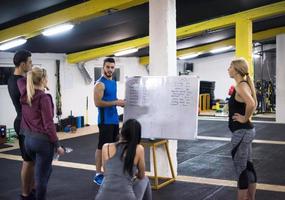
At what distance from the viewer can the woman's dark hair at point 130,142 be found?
2514 millimetres

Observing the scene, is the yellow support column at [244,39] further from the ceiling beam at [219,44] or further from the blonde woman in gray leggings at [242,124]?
the blonde woman in gray leggings at [242,124]

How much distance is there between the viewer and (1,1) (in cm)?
498

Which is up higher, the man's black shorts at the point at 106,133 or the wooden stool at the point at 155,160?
the man's black shorts at the point at 106,133

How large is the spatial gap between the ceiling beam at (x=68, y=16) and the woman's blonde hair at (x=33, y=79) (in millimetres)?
2513

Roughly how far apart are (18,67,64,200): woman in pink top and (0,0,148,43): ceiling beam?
2.59m

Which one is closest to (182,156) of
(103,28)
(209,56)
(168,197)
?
(168,197)

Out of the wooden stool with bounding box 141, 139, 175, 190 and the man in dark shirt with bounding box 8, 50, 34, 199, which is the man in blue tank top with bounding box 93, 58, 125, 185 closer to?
the wooden stool with bounding box 141, 139, 175, 190

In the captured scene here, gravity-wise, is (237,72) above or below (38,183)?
above

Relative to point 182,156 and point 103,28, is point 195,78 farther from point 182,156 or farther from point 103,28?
point 103,28

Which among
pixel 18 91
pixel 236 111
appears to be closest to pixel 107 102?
pixel 18 91

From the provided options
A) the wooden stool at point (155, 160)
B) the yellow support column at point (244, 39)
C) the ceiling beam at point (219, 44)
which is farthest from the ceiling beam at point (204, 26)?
the wooden stool at point (155, 160)

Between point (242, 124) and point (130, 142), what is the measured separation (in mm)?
1251

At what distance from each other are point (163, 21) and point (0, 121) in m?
5.44

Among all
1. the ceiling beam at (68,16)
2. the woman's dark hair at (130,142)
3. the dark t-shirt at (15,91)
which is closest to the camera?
the woman's dark hair at (130,142)
